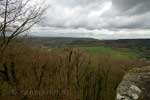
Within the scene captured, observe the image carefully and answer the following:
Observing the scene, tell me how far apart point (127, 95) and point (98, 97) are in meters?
Result: 10.4

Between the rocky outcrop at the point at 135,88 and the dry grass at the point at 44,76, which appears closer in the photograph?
the rocky outcrop at the point at 135,88

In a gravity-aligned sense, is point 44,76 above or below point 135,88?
below

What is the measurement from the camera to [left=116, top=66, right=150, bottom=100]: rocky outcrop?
4.36m

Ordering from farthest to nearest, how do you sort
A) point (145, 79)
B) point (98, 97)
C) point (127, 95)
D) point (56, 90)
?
1. point (98, 97)
2. point (56, 90)
3. point (145, 79)
4. point (127, 95)

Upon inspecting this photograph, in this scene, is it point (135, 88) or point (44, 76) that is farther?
point (44, 76)

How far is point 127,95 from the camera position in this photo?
442cm

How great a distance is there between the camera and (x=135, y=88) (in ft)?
14.8

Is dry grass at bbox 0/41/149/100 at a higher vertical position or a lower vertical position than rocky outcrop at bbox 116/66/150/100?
lower

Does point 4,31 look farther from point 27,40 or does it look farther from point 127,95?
point 127,95

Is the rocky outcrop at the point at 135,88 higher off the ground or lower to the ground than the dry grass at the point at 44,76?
higher

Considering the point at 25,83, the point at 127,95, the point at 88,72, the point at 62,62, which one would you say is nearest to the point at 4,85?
the point at 25,83

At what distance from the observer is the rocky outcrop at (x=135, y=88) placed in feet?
14.3

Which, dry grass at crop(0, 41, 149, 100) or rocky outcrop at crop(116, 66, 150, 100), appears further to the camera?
dry grass at crop(0, 41, 149, 100)

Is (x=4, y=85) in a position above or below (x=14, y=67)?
below
